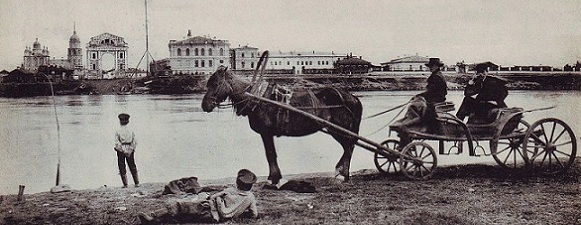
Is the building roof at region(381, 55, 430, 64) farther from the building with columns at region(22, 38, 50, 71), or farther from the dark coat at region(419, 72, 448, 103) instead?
the building with columns at region(22, 38, 50, 71)

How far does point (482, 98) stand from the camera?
21.9ft

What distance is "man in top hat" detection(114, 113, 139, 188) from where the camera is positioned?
593 cm

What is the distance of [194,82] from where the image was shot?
20.4ft

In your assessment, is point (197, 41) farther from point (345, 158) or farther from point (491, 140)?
point (491, 140)

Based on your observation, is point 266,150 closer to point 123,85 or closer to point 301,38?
point 301,38

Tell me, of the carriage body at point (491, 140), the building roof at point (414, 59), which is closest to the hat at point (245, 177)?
the carriage body at point (491, 140)

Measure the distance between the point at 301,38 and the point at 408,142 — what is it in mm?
1514

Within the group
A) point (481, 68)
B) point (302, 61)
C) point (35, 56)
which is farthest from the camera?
point (481, 68)

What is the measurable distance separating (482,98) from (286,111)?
2.17 meters

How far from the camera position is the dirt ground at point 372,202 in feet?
17.8

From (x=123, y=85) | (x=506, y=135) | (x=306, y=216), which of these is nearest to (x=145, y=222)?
(x=306, y=216)

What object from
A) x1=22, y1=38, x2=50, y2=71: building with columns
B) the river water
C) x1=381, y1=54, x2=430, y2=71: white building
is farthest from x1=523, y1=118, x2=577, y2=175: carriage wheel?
x1=22, y1=38, x2=50, y2=71: building with columns

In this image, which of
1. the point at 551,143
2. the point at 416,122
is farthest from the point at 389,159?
the point at 551,143

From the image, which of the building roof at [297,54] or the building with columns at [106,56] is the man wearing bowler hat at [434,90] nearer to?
the building roof at [297,54]
